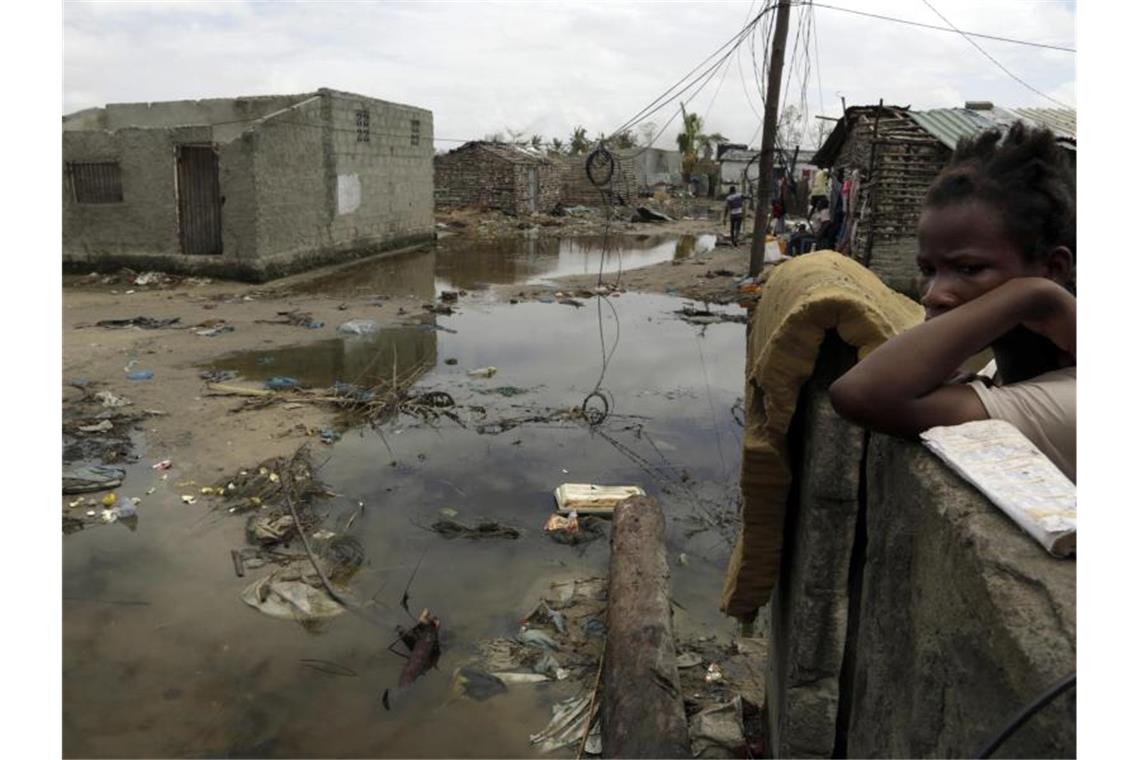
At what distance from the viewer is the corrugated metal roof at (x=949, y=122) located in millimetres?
11305

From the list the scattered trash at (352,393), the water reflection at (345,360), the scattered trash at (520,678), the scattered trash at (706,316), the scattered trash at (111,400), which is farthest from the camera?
the scattered trash at (706,316)

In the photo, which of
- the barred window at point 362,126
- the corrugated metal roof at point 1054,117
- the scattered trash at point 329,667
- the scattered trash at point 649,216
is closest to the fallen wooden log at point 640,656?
the scattered trash at point 329,667

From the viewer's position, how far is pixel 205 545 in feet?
14.8

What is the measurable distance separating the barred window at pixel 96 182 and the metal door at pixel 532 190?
18.1 meters

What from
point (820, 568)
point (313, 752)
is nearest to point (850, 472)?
point (820, 568)

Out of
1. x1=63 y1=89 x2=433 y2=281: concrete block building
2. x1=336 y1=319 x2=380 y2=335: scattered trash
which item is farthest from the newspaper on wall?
x1=63 y1=89 x2=433 y2=281: concrete block building

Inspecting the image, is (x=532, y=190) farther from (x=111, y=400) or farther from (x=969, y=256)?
(x=969, y=256)

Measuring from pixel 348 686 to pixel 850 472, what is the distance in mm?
2543

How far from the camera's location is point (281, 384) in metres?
7.55

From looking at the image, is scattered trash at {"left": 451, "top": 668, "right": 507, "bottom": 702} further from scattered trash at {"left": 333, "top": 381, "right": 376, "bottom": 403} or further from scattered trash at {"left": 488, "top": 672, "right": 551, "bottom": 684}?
scattered trash at {"left": 333, "top": 381, "right": 376, "bottom": 403}

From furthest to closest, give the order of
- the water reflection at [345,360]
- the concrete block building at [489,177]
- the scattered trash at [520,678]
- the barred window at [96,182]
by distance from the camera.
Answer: the concrete block building at [489,177]
the barred window at [96,182]
the water reflection at [345,360]
the scattered trash at [520,678]

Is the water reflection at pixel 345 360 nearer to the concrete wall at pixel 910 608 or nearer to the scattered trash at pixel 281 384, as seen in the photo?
the scattered trash at pixel 281 384

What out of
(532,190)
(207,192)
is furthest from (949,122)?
(532,190)

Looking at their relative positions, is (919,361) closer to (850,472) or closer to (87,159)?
(850,472)
